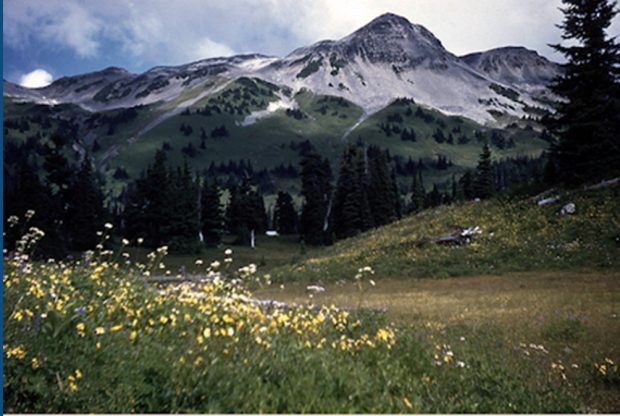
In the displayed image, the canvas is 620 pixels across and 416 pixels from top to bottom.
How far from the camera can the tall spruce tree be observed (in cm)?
2658

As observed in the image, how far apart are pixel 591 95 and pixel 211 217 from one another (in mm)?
64438

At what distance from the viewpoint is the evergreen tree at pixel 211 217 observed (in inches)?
3086

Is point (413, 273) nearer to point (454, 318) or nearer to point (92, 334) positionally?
point (454, 318)

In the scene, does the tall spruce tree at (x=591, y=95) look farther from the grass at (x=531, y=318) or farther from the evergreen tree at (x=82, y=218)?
the evergreen tree at (x=82, y=218)

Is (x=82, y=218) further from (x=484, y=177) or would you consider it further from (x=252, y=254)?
(x=484, y=177)

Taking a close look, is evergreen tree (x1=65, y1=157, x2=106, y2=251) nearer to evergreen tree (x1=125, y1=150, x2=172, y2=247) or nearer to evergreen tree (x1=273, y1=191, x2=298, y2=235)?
evergreen tree (x1=125, y1=150, x2=172, y2=247)

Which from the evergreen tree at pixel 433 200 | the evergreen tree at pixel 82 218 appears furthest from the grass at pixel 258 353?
the evergreen tree at pixel 433 200

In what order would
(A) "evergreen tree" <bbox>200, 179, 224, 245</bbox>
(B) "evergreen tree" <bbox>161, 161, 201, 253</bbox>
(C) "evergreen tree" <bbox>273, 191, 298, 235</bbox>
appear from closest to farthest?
(B) "evergreen tree" <bbox>161, 161, 201, 253</bbox>
(A) "evergreen tree" <bbox>200, 179, 224, 245</bbox>
(C) "evergreen tree" <bbox>273, 191, 298, 235</bbox>

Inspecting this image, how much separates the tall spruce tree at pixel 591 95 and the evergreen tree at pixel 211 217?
60346 millimetres

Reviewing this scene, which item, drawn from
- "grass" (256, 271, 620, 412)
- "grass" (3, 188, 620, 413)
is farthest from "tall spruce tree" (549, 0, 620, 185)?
"grass" (3, 188, 620, 413)

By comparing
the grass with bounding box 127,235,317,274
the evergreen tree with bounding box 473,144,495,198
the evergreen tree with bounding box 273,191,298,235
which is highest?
the evergreen tree with bounding box 473,144,495,198

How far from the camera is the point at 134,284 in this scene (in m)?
7.16

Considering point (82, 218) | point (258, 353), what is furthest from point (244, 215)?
point (258, 353)

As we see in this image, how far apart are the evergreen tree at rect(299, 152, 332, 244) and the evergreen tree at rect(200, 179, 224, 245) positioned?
54.1 ft
